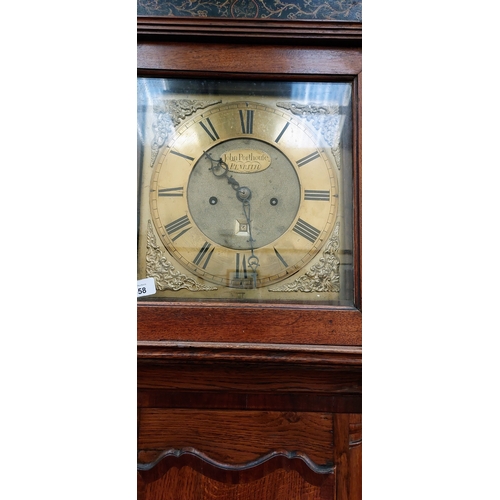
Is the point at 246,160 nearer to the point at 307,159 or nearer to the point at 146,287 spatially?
the point at 307,159

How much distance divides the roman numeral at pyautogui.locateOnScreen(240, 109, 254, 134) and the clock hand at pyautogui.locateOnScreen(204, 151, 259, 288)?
0.08 metres

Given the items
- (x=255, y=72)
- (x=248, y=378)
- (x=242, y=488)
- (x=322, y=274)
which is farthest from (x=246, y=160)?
(x=242, y=488)

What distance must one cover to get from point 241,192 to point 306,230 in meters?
0.16

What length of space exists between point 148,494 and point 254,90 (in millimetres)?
841

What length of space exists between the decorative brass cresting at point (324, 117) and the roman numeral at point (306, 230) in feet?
0.54

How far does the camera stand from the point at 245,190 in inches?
34.8

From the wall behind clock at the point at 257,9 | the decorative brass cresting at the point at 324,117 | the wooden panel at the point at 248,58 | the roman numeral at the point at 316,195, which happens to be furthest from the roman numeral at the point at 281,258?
the wall behind clock at the point at 257,9

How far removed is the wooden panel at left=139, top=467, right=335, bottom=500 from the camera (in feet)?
2.72

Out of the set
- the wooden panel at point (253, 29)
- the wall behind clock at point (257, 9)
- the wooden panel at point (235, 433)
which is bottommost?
the wooden panel at point (235, 433)

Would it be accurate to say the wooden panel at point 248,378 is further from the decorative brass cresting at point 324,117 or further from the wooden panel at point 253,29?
the wooden panel at point 253,29

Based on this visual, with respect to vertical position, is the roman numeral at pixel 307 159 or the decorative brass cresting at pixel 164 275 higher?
the roman numeral at pixel 307 159

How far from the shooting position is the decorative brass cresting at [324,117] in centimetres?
89

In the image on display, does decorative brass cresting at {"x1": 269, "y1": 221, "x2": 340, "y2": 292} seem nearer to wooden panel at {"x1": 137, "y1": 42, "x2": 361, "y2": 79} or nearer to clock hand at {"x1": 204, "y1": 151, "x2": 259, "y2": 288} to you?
clock hand at {"x1": 204, "y1": 151, "x2": 259, "y2": 288}

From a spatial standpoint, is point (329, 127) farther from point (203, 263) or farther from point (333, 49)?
point (203, 263)
